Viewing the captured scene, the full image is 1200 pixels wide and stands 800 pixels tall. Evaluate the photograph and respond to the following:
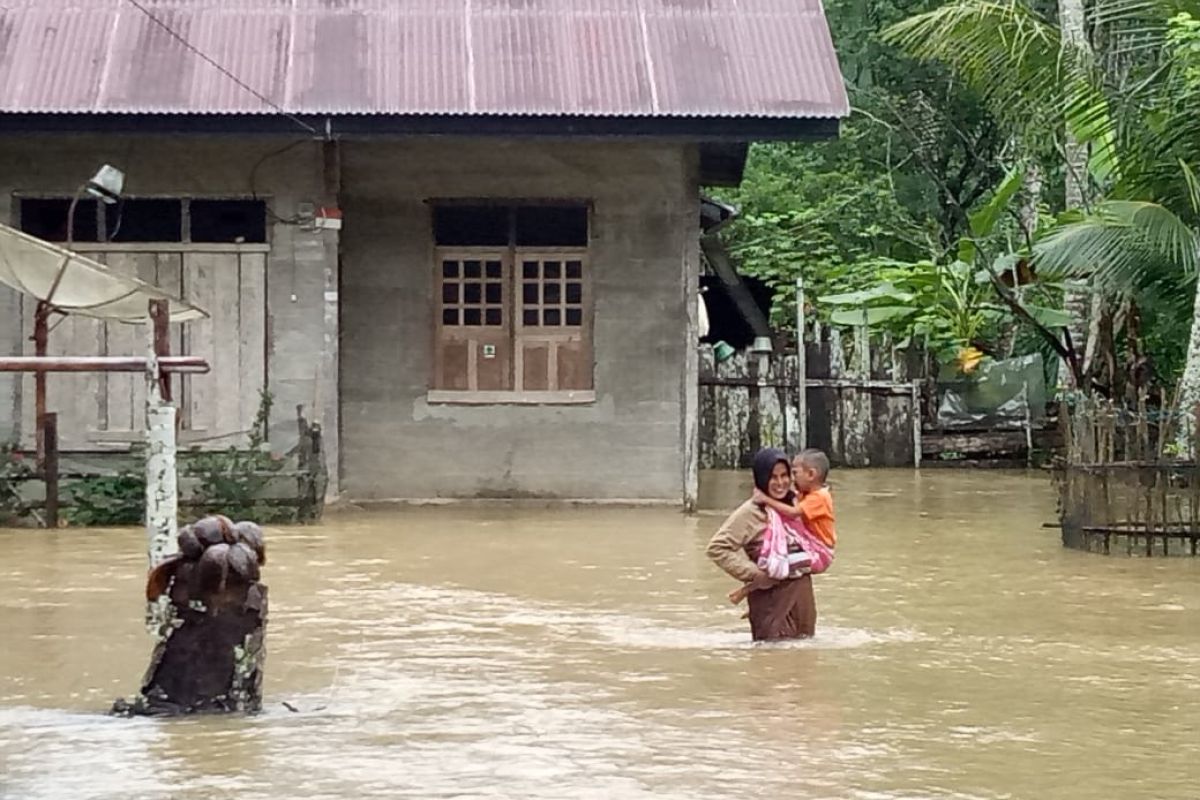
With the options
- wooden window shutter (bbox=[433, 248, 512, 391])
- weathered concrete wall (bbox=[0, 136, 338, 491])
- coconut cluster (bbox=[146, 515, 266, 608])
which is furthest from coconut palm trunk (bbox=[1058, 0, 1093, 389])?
coconut cluster (bbox=[146, 515, 266, 608])

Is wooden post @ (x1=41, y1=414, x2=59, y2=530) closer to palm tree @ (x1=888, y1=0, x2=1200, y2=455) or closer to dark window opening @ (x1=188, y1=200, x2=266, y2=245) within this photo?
dark window opening @ (x1=188, y1=200, x2=266, y2=245)

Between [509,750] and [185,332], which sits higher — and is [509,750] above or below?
below

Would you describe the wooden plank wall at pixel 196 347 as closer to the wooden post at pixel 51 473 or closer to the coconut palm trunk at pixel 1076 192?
the wooden post at pixel 51 473

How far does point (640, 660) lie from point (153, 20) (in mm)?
9837

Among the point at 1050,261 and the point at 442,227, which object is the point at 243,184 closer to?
the point at 442,227

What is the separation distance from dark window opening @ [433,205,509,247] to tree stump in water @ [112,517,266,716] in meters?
9.63

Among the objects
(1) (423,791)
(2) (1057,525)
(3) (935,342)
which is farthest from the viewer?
(3) (935,342)

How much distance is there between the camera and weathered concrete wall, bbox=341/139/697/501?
16938 millimetres

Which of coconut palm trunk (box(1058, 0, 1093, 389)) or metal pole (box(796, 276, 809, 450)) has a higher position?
coconut palm trunk (box(1058, 0, 1093, 389))

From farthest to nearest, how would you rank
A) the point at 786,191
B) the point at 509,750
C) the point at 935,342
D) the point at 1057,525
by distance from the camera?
the point at 786,191
the point at 935,342
the point at 1057,525
the point at 509,750

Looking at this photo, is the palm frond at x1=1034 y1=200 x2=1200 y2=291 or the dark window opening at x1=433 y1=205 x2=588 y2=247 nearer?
the palm frond at x1=1034 y1=200 x2=1200 y2=291

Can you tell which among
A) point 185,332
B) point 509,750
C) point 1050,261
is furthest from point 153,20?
point 509,750

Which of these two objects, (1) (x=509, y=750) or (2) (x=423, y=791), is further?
(1) (x=509, y=750)

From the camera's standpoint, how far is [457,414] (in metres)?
17.0
